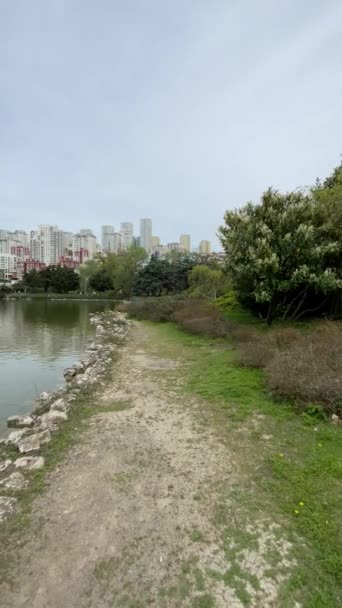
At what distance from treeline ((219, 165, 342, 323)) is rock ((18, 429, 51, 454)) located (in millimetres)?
8353

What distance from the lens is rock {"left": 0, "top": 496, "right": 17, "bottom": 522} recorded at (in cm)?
288

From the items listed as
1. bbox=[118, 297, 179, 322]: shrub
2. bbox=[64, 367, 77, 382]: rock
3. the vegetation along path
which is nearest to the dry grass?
the vegetation along path

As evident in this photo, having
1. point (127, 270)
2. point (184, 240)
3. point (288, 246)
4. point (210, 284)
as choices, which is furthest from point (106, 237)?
point (288, 246)

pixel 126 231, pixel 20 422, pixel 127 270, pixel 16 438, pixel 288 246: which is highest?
pixel 126 231

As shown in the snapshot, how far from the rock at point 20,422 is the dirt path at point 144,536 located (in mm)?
1575

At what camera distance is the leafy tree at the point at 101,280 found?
6247 cm

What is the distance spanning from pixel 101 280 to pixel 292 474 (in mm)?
61837

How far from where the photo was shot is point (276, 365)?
593cm

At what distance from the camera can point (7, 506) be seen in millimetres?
2979

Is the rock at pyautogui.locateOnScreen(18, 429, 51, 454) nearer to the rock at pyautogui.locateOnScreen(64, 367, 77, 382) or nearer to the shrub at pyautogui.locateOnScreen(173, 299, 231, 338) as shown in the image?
the rock at pyautogui.locateOnScreen(64, 367, 77, 382)

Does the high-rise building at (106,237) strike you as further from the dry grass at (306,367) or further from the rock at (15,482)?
the rock at (15,482)

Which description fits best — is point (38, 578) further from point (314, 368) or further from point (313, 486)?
point (314, 368)

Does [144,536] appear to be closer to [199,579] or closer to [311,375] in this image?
[199,579]

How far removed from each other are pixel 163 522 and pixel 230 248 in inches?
427
